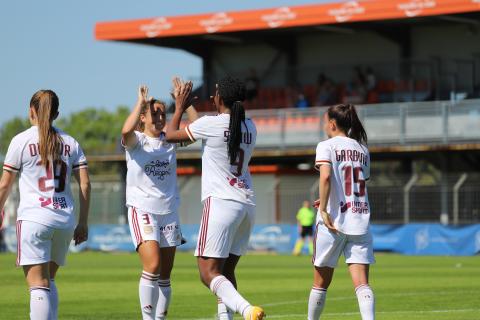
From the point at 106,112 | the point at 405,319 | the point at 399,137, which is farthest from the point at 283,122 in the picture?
the point at 106,112

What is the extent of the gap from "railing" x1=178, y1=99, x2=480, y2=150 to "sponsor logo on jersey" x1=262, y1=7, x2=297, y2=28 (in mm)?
4657

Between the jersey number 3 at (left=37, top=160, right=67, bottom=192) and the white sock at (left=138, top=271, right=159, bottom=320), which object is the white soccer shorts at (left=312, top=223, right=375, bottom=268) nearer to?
the white sock at (left=138, top=271, right=159, bottom=320)

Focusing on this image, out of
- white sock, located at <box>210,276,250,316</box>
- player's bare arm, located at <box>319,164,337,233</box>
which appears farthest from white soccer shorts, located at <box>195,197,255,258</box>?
player's bare arm, located at <box>319,164,337,233</box>

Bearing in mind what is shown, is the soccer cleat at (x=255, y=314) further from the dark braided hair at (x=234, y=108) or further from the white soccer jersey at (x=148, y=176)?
the white soccer jersey at (x=148, y=176)

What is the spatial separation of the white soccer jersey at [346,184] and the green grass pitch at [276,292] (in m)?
3.52

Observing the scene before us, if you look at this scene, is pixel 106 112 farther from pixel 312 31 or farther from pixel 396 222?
pixel 396 222

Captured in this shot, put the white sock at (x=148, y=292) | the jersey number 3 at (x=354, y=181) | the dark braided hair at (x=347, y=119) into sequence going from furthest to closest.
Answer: the white sock at (x=148, y=292), the dark braided hair at (x=347, y=119), the jersey number 3 at (x=354, y=181)

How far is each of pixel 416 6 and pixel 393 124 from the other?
5408 millimetres

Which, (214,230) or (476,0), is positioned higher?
(476,0)

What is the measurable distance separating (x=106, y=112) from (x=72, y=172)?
149m

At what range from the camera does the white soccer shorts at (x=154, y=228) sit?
39.8 ft

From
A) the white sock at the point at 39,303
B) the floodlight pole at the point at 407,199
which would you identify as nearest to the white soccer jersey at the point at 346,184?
the white sock at the point at 39,303

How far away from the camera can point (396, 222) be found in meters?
42.1

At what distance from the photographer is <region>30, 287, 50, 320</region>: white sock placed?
1036 cm
